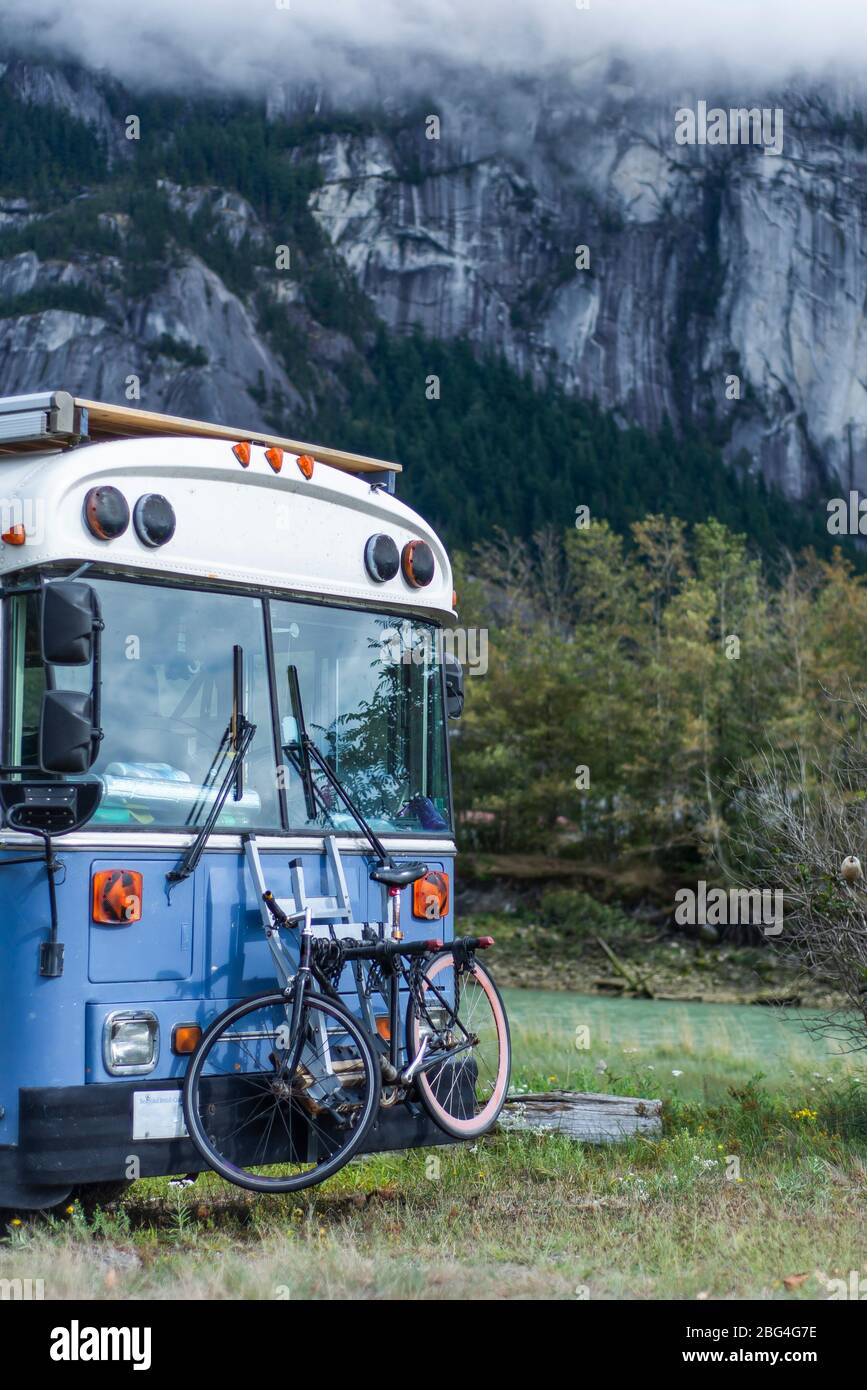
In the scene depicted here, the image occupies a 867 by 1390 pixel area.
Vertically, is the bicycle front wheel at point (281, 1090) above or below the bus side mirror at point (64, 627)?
below

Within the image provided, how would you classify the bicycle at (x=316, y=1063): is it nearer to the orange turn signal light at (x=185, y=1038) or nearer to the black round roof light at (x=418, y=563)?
the orange turn signal light at (x=185, y=1038)

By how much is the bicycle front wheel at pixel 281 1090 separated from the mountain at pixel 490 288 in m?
106

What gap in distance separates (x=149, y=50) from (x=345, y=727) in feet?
562

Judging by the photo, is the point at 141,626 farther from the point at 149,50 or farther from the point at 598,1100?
the point at 149,50

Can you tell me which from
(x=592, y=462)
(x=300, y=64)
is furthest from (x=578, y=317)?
(x=300, y=64)

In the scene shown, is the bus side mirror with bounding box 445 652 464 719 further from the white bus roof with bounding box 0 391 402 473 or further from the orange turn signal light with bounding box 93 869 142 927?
the orange turn signal light with bounding box 93 869 142 927

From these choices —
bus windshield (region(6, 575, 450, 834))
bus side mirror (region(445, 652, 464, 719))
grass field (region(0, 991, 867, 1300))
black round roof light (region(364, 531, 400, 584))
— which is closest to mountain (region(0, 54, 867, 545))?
grass field (region(0, 991, 867, 1300))

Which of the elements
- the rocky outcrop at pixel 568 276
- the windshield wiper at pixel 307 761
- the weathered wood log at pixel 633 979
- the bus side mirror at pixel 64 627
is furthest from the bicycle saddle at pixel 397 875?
the rocky outcrop at pixel 568 276

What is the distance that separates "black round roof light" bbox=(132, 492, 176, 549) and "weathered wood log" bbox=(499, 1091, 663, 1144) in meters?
4.49

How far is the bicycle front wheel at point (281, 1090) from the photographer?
266 inches

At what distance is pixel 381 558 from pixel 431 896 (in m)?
1.71

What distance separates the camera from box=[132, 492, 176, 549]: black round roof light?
7.07 m

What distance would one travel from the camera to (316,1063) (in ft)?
22.9

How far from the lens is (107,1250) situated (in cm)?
655
